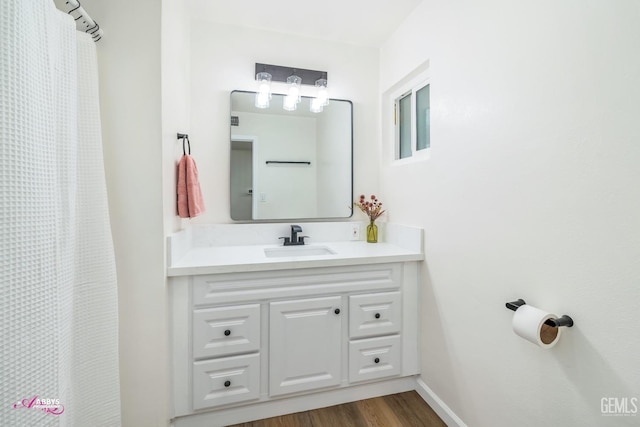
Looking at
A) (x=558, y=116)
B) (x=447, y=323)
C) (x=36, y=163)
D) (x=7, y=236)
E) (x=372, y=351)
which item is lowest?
(x=372, y=351)

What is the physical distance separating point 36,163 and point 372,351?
171 cm

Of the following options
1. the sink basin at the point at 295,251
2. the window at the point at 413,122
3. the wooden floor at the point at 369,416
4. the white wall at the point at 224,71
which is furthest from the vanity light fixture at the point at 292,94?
the wooden floor at the point at 369,416

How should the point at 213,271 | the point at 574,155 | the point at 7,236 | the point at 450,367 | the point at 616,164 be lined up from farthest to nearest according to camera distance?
1. the point at 450,367
2. the point at 213,271
3. the point at 574,155
4. the point at 616,164
5. the point at 7,236

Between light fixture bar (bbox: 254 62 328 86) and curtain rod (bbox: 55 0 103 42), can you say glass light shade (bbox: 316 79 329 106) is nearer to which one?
light fixture bar (bbox: 254 62 328 86)

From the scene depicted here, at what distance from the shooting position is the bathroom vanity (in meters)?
1.36

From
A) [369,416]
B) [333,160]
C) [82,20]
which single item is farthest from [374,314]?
[82,20]

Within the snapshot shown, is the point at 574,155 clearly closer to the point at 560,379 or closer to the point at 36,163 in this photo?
the point at 560,379

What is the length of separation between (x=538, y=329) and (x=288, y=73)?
6.76 ft

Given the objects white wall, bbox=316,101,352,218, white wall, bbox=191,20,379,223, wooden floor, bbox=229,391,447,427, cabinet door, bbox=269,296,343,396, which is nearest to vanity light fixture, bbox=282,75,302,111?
white wall, bbox=191,20,379,223

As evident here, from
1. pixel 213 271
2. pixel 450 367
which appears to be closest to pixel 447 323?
pixel 450 367

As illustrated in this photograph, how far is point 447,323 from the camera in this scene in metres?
1.48

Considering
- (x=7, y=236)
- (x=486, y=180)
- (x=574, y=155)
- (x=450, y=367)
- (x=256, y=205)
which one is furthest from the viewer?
(x=256, y=205)

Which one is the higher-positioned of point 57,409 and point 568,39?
point 568,39

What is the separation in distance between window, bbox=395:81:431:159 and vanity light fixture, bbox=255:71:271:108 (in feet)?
3.25
